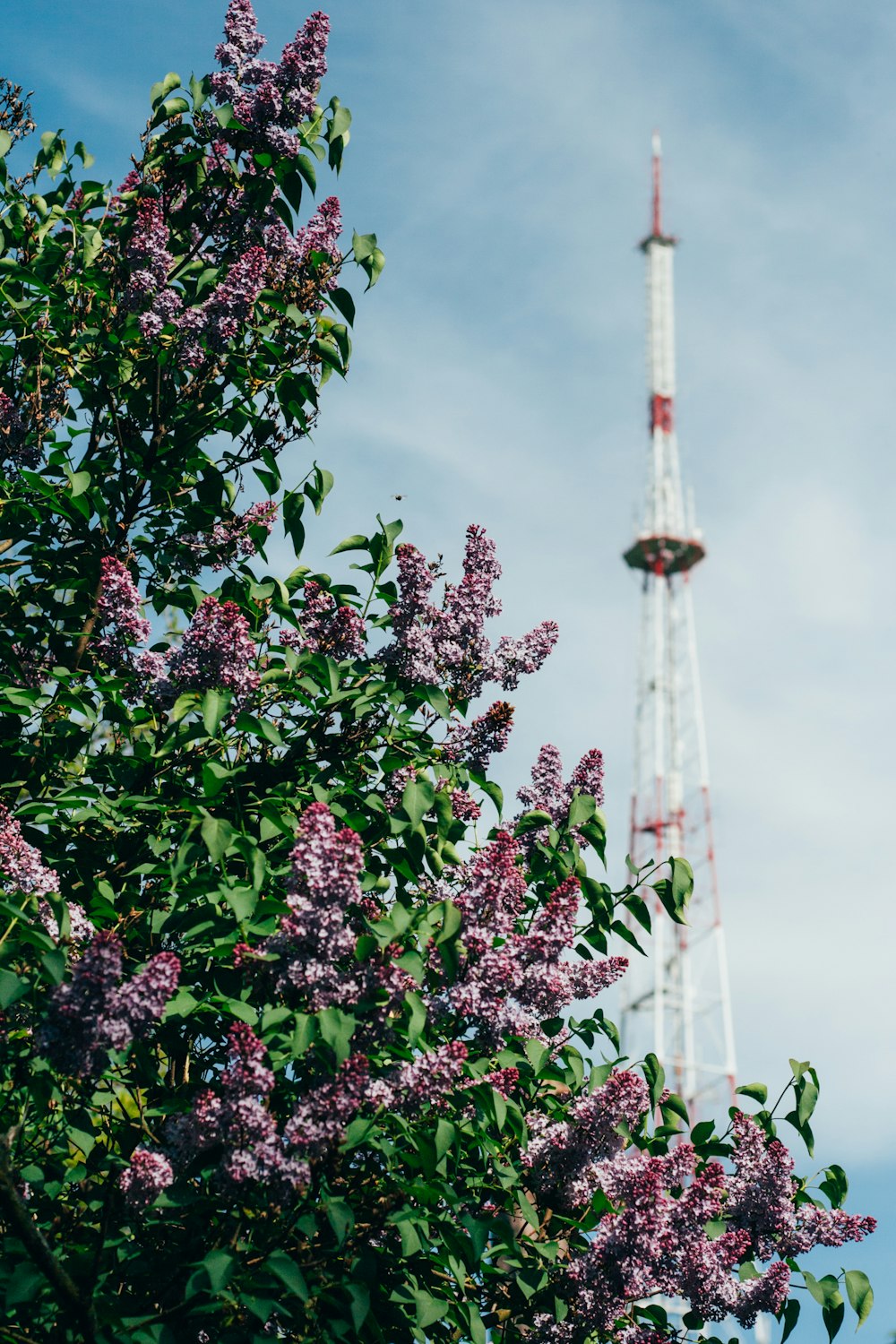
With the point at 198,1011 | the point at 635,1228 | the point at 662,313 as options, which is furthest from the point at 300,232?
the point at 662,313

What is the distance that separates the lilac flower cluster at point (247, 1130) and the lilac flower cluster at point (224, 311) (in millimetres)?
3287

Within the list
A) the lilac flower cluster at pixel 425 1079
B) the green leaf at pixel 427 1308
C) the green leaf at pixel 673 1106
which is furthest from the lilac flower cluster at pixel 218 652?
the green leaf at pixel 673 1106

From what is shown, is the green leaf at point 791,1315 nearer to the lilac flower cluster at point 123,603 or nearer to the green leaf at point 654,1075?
the green leaf at point 654,1075

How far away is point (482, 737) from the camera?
18.3 ft

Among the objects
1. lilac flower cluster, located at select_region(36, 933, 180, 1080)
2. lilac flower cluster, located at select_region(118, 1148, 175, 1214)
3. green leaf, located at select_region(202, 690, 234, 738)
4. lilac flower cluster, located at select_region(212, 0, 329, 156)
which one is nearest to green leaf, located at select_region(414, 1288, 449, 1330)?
lilac flower cluster, located at select_region(118, 1148, 175, 1214)

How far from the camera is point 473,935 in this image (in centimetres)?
427

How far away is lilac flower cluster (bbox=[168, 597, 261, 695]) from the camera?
192 inches

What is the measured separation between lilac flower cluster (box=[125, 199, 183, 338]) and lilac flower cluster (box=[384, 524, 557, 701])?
167cm

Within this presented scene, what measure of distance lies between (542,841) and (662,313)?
35.9 m

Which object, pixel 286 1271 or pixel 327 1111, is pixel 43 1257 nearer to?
pixel 286 1271

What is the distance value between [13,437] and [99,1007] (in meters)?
3.30

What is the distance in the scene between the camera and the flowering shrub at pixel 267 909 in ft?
13.2

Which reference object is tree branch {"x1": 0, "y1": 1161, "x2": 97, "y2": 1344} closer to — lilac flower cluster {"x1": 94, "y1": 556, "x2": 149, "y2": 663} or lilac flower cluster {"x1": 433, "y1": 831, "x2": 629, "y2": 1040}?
lilac flower cluster {"x1": 433, "y1": 831, "x2": 629, "y2": 1040}

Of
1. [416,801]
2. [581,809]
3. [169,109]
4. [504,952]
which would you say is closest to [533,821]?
[581,809]
